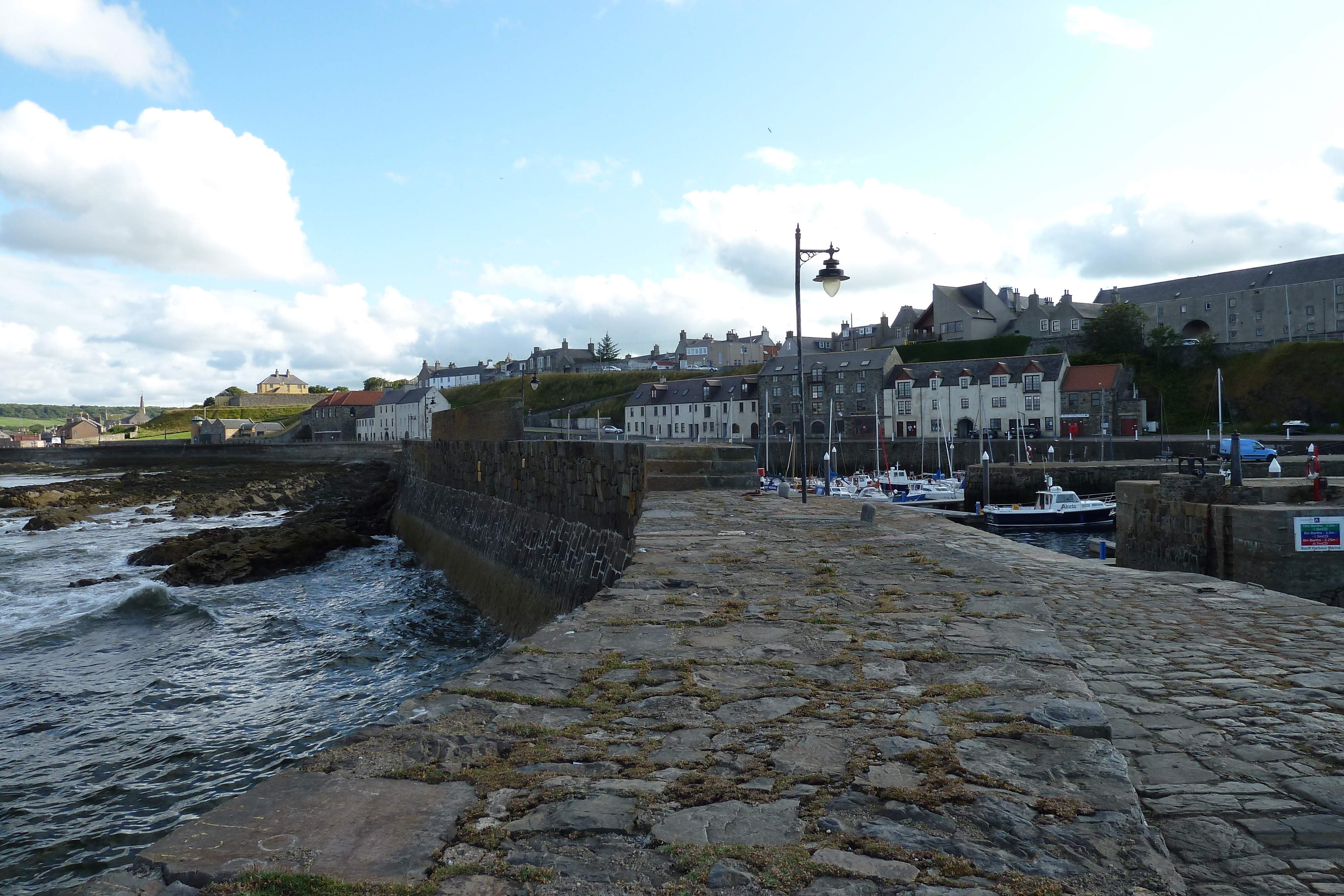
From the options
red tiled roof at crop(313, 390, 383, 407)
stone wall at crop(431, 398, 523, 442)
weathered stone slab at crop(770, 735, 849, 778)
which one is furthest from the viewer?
red tiled roof at crop(313, 390, 383, 407)

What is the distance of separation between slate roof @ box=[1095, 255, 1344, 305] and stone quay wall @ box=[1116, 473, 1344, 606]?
66.9 metres

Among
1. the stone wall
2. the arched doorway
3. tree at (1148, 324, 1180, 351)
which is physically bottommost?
the stone wall

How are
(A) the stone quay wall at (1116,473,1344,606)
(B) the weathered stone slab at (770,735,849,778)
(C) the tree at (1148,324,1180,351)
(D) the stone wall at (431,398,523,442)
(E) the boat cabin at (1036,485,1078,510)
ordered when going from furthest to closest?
(C) the tree at (1148,324,1180,351) → (E) the boat cabin at (1036,485,1078,510) → (D) the stone wall at (431,398,523,442) → (A) the stone quay wall at (1116,473,1344,606) → (B) the weathered stone slab at (770,735,849,778)

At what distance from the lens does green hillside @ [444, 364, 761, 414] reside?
306ft

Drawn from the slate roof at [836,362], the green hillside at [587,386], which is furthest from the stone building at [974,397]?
the green hillside at [587,386]

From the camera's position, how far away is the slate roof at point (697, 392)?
228 ft

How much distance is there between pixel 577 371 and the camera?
115 meters

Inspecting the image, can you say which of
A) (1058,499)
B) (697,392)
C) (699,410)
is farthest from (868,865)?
(697,392)

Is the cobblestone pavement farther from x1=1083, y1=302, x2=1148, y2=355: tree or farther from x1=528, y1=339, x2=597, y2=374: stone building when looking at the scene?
x1=528, y1=339, x2=597, y2=374: stone building

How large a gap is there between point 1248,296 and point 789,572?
85.9 meters

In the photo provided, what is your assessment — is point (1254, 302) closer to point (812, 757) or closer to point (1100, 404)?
point (1100, 404)

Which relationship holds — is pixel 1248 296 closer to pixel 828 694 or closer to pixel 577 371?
pixel 577 371

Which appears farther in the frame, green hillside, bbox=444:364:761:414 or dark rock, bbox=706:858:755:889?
green hillside, bbox=444:364:761:414

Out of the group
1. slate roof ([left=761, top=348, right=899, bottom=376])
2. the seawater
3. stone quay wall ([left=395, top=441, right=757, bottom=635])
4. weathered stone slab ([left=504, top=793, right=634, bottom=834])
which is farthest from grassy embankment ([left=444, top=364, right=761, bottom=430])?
weathered stone slab ([left=504, top=793, right=634, bottom=834])
